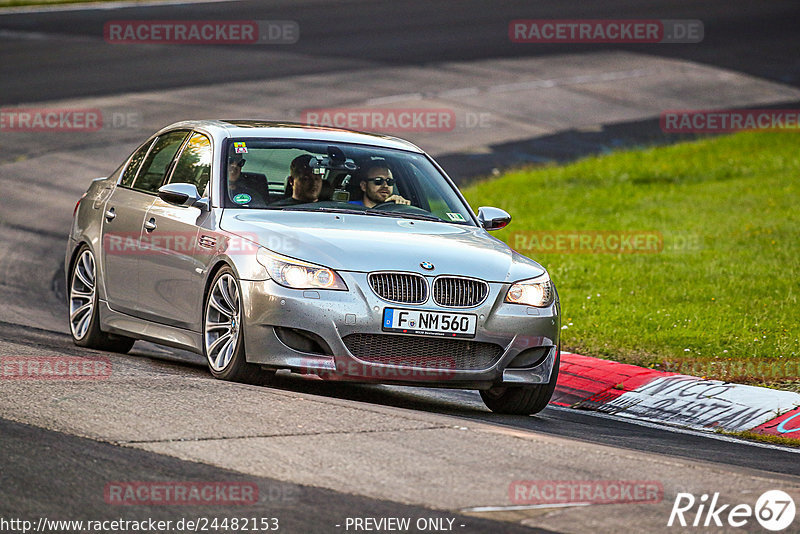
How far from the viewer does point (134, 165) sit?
32.7 ft

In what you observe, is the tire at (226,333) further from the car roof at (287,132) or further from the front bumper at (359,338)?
the car roof at (287,132)

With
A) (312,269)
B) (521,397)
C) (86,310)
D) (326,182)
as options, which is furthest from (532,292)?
(86,310)

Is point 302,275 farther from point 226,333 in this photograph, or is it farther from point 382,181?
point 382,181

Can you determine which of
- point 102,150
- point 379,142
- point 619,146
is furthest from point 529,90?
point 379,142

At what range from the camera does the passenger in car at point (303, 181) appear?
874 centimetres

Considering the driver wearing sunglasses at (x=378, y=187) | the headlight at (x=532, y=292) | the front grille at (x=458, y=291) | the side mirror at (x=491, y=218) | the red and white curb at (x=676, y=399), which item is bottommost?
the red and white curb at (x=676, y=399)

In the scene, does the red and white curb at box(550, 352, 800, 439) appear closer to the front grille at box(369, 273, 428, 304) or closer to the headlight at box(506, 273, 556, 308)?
the headlight at box(506, 273, 556, 308)

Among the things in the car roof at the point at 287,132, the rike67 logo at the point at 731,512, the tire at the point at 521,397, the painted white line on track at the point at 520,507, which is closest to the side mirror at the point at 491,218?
the car roof at the point at 287,132

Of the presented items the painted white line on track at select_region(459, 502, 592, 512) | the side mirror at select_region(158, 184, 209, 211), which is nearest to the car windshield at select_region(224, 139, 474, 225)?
the side mirror at select_region(158, 184, 209, 211)

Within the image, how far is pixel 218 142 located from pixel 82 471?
3716 millimetres

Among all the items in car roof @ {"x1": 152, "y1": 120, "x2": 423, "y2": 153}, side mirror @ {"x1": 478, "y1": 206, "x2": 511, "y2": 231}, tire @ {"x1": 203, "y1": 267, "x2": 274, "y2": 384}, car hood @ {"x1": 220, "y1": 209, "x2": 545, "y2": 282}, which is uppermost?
car roof @ {"x1": 152, "y1": 120, "x2": 423, "y2": 153}

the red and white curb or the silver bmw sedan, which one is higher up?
the silver bmw sedan

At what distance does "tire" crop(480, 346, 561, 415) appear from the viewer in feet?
27.5

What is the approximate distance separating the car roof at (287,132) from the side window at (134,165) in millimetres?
313
